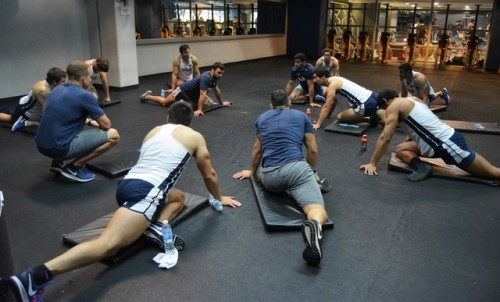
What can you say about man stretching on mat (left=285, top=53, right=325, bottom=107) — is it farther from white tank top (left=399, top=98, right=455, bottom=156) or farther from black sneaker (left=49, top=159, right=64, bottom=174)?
black sneaker (left=49, top=159, right=64, bottom=174)

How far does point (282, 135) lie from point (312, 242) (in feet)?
3.28

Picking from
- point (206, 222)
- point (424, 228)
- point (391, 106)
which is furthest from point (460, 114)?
point (206, 222)

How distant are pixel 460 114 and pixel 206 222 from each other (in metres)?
5.30

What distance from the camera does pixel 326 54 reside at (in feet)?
24.3

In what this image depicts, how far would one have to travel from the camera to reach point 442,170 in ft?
13.3

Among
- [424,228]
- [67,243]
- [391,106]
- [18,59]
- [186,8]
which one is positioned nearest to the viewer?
[67,243]

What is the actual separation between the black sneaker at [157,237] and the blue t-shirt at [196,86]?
12.4 ft

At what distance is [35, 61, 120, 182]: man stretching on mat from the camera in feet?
11.7

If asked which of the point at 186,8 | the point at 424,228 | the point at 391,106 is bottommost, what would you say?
the point at 424,228

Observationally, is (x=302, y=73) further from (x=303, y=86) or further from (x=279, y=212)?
(x=279, y=212)

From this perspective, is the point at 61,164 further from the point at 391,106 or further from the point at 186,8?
the point at 186,8

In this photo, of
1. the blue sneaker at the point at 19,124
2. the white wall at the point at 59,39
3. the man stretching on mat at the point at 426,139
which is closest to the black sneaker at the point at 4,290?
the man stretching on mat at the point at 426,139

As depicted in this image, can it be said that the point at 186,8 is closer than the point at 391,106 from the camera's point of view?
No

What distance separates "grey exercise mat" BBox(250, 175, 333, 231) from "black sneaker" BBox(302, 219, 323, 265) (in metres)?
0.30
